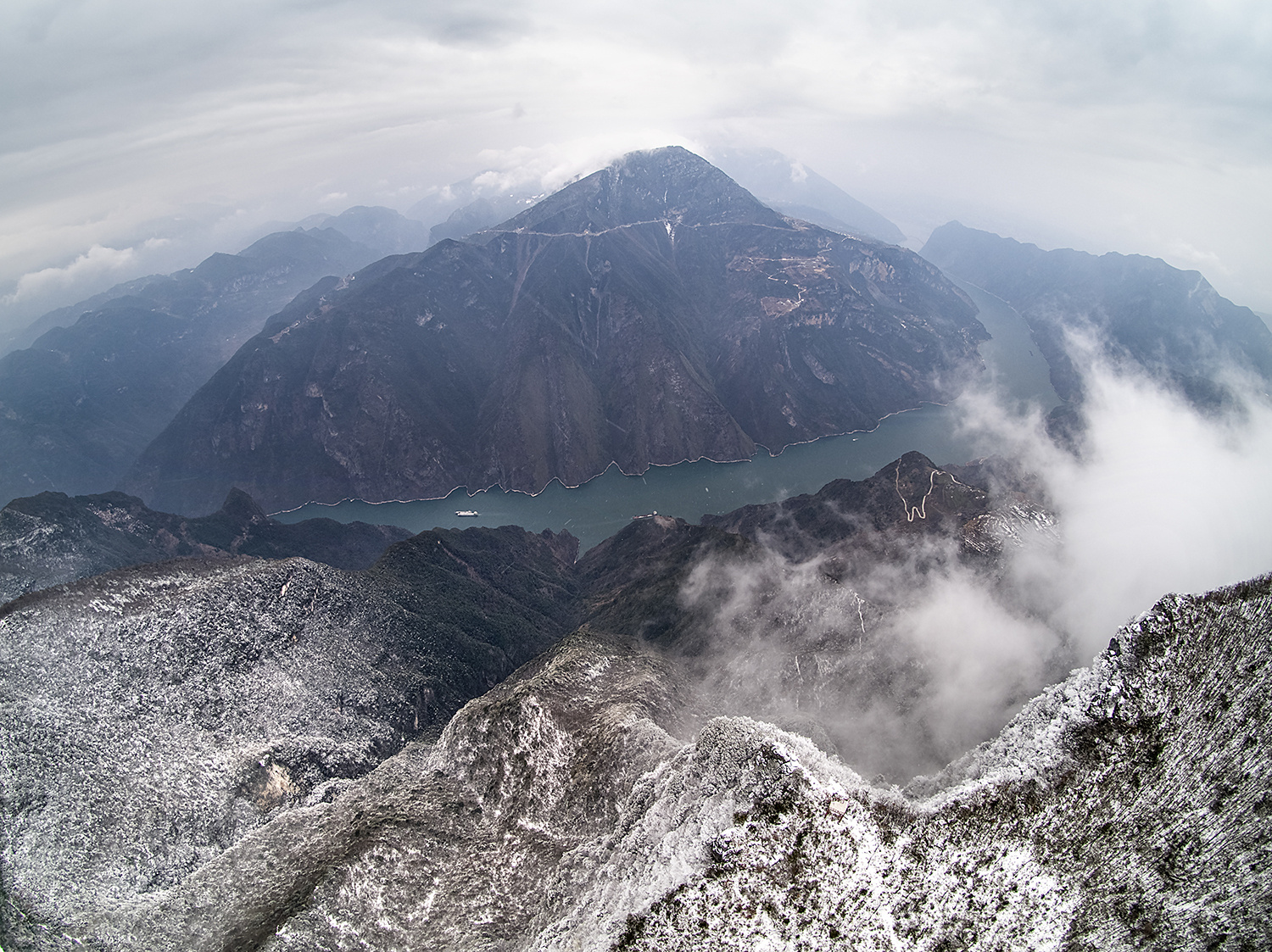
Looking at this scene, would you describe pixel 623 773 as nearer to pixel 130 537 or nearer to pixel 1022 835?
pixel 1022 835

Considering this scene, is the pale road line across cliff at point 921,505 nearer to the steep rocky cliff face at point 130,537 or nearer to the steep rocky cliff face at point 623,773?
the steep rocky cliff face at point 623,773

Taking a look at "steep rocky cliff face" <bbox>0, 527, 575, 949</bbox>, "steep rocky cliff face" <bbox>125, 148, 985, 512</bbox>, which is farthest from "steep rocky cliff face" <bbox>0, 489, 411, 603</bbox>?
"steep rocky cliff face" <bbox>125, 148, 985, 512</bbox>

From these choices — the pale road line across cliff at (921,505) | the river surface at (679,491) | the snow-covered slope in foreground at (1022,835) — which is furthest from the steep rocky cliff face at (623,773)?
the river surface at (679,491)

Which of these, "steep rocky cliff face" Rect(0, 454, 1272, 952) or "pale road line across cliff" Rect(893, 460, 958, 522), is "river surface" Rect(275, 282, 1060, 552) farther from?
"steep rocky cliff face" Rect(0, 454, 1272, 952)

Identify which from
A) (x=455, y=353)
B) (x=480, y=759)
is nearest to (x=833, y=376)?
(x=455, y=353)

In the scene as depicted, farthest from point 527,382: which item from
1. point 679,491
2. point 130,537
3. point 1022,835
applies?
point 1022,835

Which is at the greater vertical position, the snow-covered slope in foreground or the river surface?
the snow-covered slope in foreground
